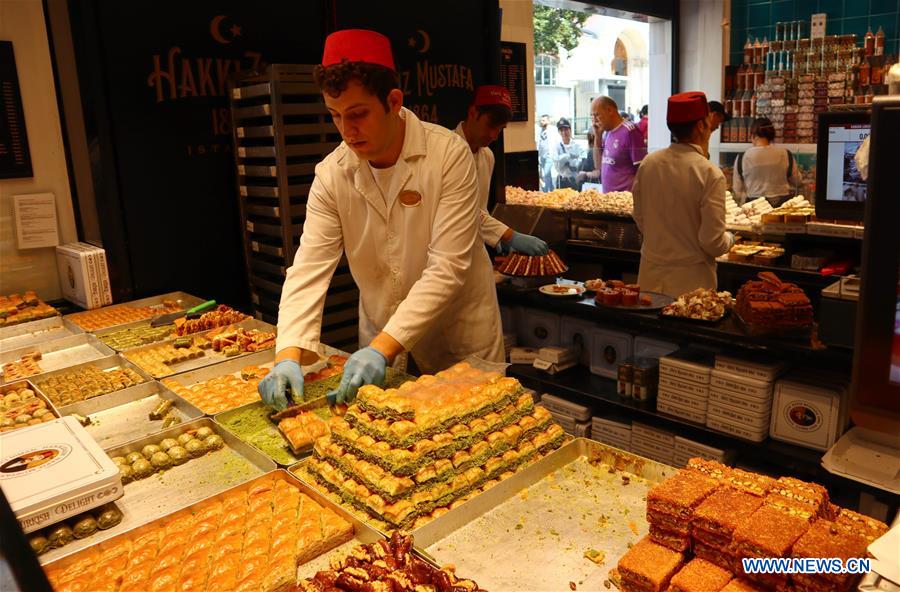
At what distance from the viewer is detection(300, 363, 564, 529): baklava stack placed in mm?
1767

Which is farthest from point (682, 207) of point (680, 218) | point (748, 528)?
point (748, 528)

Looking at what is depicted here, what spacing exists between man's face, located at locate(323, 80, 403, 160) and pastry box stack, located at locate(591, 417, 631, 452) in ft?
7.30

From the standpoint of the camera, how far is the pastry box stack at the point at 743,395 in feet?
11.0

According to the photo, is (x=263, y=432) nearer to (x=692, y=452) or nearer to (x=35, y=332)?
(x=35, y=332)

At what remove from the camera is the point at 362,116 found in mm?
2486

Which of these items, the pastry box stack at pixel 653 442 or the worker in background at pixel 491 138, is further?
the worker in background at pixel 491 138

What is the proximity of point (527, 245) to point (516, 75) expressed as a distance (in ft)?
10.5

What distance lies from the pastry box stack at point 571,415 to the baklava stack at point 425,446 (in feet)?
7.01

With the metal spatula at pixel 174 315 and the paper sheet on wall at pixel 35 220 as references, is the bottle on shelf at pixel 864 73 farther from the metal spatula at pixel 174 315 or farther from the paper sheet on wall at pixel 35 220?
the paper sheet on wall at pixel 35 220

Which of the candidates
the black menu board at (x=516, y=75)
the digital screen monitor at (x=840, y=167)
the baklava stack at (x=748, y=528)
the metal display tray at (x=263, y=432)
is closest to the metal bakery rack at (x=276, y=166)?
the metal display tray at (x=263, y=432)

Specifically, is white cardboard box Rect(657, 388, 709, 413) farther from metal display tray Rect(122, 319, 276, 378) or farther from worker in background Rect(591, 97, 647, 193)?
worker in background Rect(591, 97, 647, 193)

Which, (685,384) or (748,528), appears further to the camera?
(685,384)

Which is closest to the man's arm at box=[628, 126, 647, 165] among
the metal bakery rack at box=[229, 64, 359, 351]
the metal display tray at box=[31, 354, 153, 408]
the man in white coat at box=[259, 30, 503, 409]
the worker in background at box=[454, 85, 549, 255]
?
the worker in background at box=[454, 85, 549, 255]

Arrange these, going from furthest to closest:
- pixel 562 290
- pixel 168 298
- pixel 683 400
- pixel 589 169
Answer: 1. pixel 589 169
2. pixel 562 290
3. pixel 168 298
4. pixel 683 400
